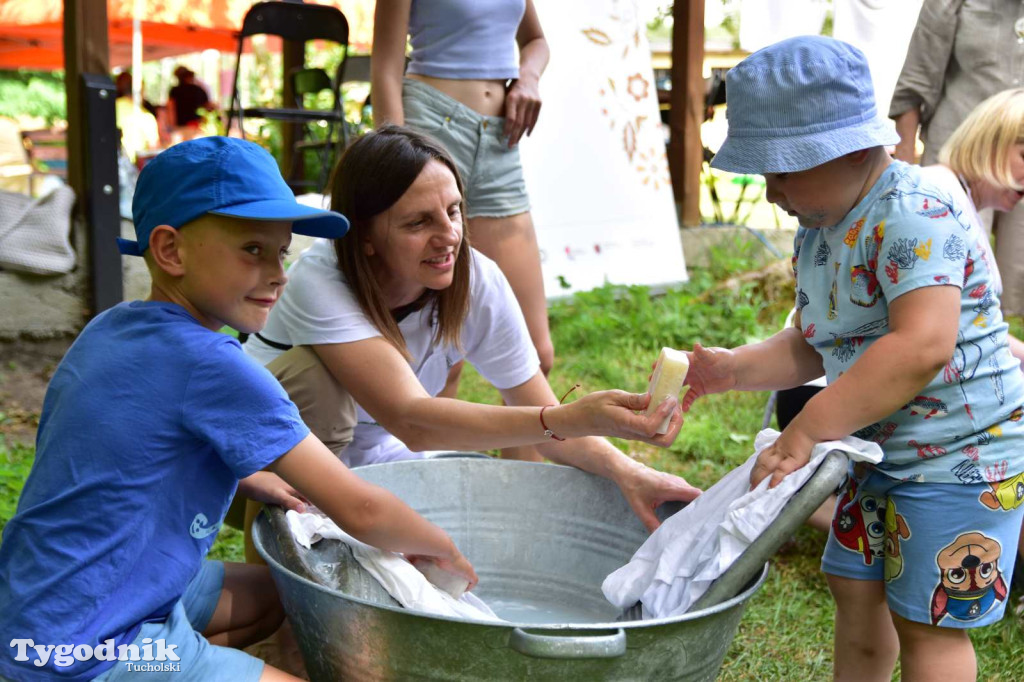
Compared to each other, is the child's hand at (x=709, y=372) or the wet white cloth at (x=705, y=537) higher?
the child's hand at (x=709, y=372)

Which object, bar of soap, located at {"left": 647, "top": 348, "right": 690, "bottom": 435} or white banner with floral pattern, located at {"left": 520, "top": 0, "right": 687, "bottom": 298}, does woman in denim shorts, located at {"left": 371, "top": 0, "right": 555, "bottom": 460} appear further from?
white banner with floral pattern, located at {"left": 520, "top": 0, "right": 687, "bottom": 298}

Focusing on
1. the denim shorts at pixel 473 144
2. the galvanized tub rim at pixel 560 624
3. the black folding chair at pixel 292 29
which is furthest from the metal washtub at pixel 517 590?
the black folding chair at pixel 292 29

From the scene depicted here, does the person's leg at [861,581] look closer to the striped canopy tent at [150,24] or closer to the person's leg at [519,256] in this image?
the person's leg at [519,256]

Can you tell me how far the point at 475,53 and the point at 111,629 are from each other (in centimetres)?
177

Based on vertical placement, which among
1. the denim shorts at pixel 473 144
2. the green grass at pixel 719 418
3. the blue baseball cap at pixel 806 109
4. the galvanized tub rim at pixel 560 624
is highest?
the blue baseball cap at pixel 806 109

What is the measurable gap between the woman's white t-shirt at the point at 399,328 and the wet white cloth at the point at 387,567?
36 cm

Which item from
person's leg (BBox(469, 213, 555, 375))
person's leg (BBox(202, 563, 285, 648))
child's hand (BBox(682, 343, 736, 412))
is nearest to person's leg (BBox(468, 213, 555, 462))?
person's leg (BBox(469, 213, 555, 375))

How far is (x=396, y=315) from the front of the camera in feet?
6.34

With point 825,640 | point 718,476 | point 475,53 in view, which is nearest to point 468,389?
point 718,476

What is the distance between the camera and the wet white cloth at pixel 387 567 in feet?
4.91

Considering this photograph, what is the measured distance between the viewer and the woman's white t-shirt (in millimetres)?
1786

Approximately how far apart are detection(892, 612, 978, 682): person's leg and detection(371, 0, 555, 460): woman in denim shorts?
112 centimetres

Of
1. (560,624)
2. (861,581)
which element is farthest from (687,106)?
(560,624)

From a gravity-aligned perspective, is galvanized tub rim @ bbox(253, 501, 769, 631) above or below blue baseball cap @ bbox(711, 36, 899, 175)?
below
